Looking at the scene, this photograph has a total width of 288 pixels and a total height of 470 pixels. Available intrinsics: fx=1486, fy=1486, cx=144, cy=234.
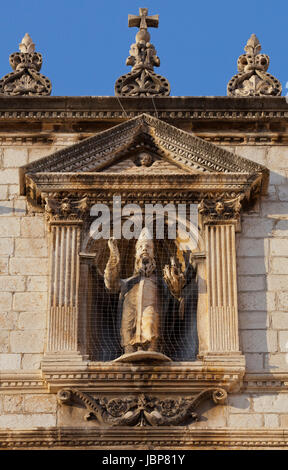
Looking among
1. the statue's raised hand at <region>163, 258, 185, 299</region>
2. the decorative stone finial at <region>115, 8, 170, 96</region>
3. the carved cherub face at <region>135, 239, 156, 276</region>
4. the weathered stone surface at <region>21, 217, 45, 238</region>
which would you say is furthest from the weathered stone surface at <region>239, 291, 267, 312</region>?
the decorative stone finial at <region>115, 8, 170, 96</region>

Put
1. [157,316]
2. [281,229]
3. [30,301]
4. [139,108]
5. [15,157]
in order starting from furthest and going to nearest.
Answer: [139,108] → [15,157] → [281,229] → [30,301] → [157,316]

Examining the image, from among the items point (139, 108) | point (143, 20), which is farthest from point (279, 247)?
point (143, 20)

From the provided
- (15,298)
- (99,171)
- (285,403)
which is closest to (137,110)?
(99,171)

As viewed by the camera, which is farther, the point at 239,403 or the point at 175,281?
the point at 175,281

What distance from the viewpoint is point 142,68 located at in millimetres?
18500

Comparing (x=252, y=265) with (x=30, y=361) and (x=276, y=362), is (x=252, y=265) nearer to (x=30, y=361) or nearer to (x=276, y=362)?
(x=276, y=362)

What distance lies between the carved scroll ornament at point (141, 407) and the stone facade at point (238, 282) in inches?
4.1

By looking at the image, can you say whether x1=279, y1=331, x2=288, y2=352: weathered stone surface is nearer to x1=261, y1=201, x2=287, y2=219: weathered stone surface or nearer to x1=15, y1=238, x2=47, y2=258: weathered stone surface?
x1=261, y1=201, x2=287, y2=219: weathered stone surface

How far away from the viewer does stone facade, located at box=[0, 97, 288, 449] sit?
15656mm

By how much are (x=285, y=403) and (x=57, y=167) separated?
12.7ft

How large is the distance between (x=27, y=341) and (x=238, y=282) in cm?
246

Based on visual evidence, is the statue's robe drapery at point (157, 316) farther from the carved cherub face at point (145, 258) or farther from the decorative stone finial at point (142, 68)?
the decorative stone finial at point (142, 68)

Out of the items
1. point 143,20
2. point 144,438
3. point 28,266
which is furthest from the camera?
point 143,20

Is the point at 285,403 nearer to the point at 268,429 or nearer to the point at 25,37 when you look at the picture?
the point at 268,429
